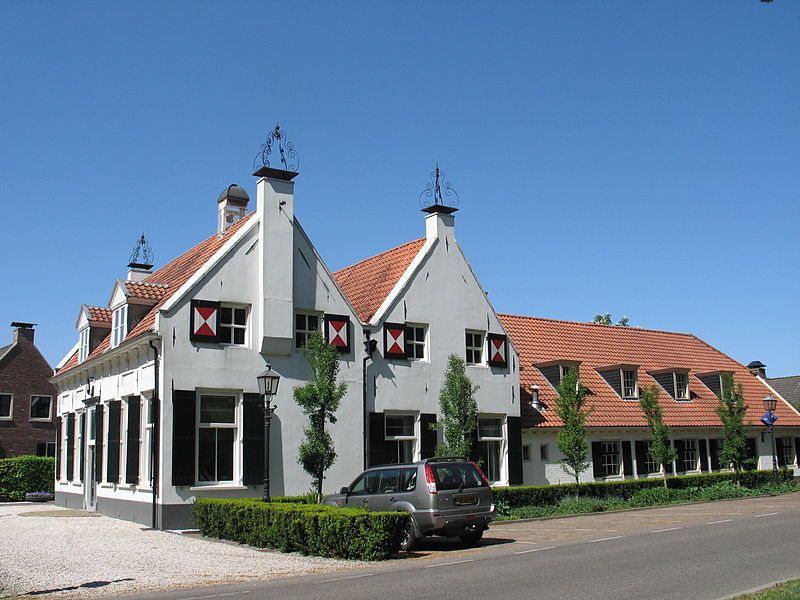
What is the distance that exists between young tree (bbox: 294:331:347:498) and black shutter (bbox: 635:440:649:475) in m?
15.4

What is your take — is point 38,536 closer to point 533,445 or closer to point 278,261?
point 278,261

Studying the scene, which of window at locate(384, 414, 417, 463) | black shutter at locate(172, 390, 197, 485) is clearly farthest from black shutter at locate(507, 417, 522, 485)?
black shutter at locate(172, 390, 197, 485)

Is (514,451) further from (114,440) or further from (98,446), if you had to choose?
(98,446)

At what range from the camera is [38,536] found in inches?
813

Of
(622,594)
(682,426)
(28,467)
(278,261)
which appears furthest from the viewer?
(28,467)

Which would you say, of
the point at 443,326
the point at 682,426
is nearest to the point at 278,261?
the point at 443,326

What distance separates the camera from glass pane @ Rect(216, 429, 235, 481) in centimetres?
2291

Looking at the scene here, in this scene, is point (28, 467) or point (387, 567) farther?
point (28, 467)

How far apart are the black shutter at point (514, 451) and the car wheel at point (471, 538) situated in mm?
10546

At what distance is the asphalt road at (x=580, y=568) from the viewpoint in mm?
11422

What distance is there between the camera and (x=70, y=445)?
3111cm

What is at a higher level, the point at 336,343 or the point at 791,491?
the point at 336,343

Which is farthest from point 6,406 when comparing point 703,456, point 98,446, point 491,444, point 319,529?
point 319,529

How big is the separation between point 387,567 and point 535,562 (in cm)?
255
